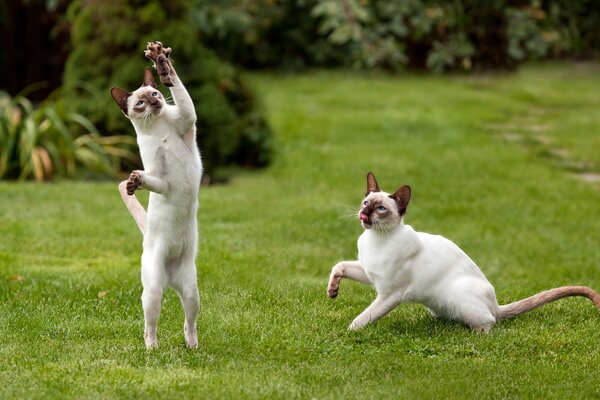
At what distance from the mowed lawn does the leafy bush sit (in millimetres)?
696

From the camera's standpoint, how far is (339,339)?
610 centimetres

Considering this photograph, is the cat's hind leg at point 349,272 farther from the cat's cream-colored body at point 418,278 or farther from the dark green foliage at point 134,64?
the dark green foliage at point 134,64

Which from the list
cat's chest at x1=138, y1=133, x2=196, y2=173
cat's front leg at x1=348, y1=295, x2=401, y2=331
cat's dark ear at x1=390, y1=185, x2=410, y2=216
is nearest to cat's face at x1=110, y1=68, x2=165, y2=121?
cat's chest at x1=138, y1=133, x2=196, y2=173

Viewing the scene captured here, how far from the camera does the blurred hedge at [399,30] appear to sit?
36.5 ft

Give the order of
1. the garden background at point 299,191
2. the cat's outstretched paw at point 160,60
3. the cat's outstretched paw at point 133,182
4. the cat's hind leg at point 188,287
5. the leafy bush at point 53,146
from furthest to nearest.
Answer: the leafy bush at point 53,146, the garden background at point 299,191, the cat's hind leg at point 188,287, the cat's outstretched paw at point 160,60, the cat's outstretched paw at point 133,182

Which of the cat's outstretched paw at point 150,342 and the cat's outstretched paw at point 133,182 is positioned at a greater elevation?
the cat's outstretched paw at point 133,182

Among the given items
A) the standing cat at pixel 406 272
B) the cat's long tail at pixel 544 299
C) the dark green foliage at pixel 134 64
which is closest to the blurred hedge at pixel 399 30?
the dark green foliage at pixel 134 64

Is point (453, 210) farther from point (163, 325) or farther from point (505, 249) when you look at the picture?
Result: point (163, 325)

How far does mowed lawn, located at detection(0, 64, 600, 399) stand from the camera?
17.9 ft

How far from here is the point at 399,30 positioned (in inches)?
477

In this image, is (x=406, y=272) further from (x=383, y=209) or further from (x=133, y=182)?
(x=133, y=182)

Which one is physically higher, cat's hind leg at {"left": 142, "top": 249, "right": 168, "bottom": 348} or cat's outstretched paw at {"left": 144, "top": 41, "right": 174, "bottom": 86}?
cat's outstretched paw at {"left": 144, "top": 41, "right": 174, "bottom": 86}

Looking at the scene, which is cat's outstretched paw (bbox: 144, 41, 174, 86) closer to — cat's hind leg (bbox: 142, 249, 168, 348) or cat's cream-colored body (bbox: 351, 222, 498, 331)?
cat's hind leg (bbox: 142, 249, 168, 348)

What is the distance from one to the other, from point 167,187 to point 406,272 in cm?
165
